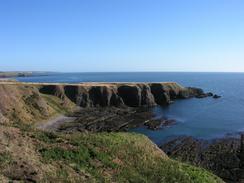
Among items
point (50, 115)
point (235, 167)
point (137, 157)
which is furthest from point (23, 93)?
point (137, 157)

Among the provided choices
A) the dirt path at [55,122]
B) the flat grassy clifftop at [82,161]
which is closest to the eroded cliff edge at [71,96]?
the dirt path at [55,122]

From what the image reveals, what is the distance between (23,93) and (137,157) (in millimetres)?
61278

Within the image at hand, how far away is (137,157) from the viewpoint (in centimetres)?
3319

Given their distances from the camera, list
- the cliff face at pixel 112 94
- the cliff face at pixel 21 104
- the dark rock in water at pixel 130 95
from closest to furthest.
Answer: the cliff face at pixel 21 104 → the cliff face at pixel 112 94 → the dark rock in water at pixel 130 95

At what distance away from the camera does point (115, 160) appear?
30641mm

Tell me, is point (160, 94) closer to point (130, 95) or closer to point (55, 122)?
point (130, 95)

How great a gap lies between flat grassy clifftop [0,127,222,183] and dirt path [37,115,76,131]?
38037 mm

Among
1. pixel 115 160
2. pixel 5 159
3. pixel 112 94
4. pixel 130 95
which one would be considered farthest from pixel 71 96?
pixel 5 159

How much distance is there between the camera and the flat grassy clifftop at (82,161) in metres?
24.3

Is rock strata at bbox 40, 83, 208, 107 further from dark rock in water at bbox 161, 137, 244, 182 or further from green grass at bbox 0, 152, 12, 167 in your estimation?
green grass at bbox 0, 152, 12, 167

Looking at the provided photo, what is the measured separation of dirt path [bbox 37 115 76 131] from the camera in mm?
73100

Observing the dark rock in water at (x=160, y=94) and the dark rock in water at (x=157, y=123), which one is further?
the dark rock in water at (x=160, y=94)

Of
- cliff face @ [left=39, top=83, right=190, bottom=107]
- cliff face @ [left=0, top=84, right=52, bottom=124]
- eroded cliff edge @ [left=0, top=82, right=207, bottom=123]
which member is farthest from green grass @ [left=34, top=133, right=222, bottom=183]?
cliff face @ [left=39, top=83, right=190, bottom=107]

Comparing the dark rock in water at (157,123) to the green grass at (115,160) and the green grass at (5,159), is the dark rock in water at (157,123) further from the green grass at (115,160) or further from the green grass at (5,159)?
the green grass at (5,159)
